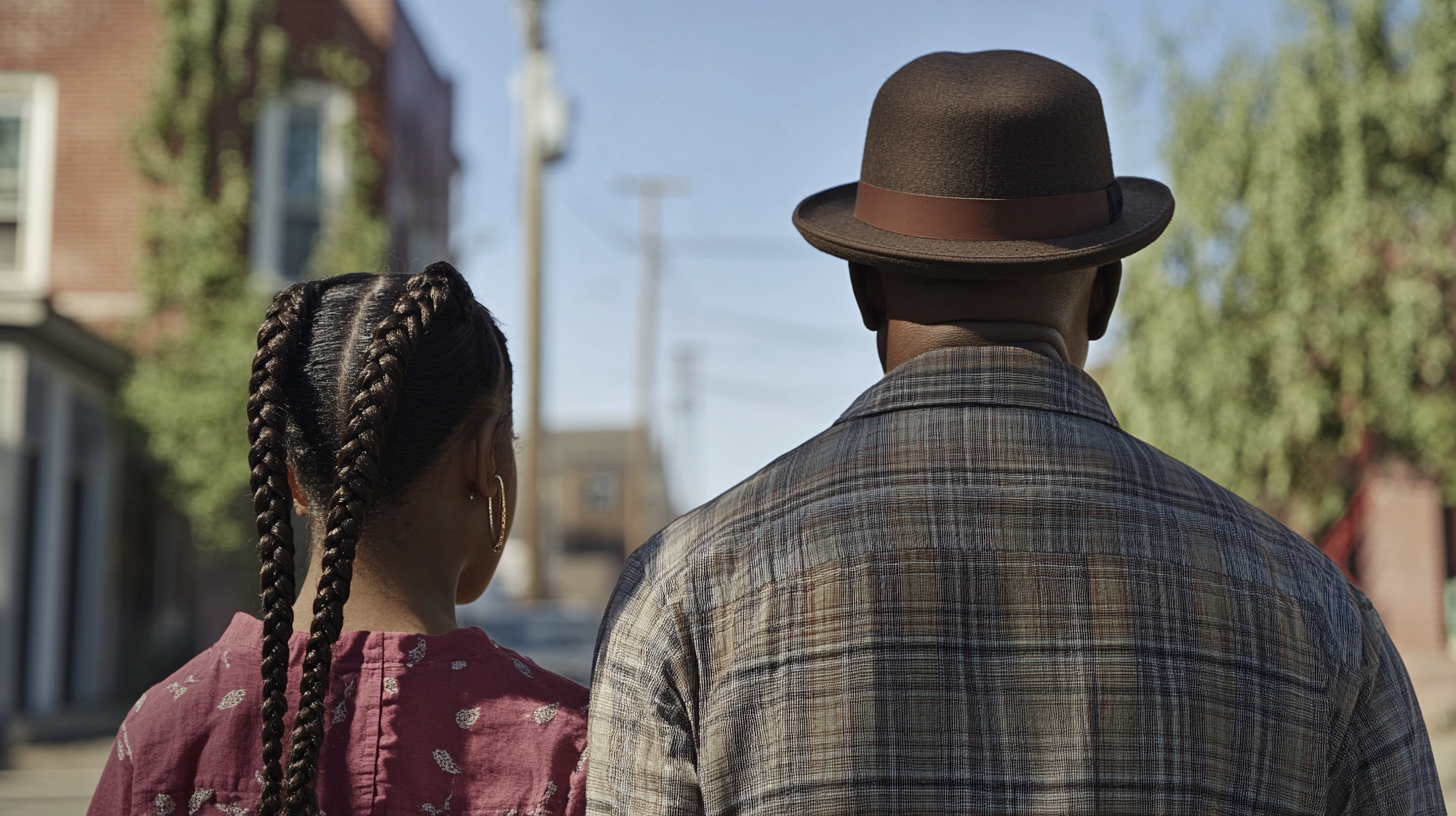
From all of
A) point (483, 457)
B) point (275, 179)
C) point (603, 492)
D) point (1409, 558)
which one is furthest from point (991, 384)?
point (603, 492)

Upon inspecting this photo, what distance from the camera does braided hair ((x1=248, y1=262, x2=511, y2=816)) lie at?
198 cm

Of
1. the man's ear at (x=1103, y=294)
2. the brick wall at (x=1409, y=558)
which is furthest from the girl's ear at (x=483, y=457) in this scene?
the brick wall at (x=1409, y=558)

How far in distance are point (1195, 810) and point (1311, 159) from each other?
A: 12.5 metres

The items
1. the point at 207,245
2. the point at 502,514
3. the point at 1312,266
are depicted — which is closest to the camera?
Result: the point at 502,514

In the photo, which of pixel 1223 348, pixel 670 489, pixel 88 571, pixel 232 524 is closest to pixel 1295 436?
pixel 1223 348

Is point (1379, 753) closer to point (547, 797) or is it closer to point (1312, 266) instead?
point (547, 797)

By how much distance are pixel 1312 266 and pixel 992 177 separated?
12.3 meters

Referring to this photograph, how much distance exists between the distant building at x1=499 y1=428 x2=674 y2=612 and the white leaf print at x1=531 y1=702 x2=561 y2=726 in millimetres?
60345

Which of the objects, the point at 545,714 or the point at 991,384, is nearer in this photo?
the point at 991,384

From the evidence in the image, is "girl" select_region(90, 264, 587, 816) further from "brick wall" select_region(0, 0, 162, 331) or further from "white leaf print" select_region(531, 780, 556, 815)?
"brick wall" select_region(0, 0, 162, 331)

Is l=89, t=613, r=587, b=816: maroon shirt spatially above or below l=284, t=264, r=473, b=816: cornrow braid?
below

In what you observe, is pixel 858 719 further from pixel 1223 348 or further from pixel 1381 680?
pixel 1223 348

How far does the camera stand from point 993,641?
179cm

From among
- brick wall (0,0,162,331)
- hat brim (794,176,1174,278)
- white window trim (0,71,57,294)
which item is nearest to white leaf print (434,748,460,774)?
hat brim (794,176,1174,278)
